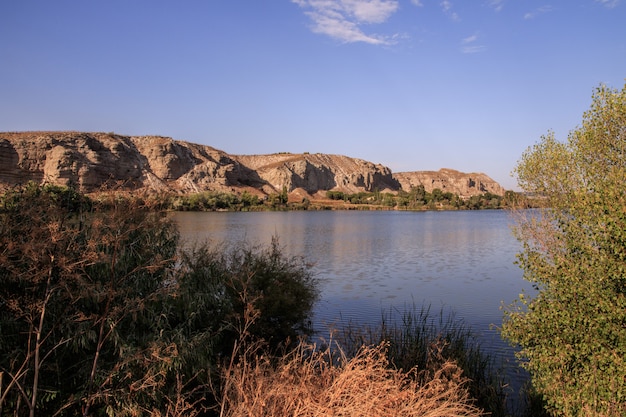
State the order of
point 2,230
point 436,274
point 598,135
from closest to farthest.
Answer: point 2,230
point 598,135
point 436,274

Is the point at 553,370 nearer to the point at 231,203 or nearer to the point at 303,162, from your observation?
the point at 231,203

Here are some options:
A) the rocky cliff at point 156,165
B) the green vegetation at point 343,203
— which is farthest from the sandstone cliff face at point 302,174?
the green vegetation at point 343,203

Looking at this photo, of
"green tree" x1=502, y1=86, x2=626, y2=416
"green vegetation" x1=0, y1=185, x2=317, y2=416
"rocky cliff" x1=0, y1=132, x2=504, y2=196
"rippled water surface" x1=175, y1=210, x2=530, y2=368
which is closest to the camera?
"green vegetation" x1=0, y1=185, x2=317, y2=416

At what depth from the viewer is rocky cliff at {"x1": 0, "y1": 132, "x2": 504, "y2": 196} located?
323 feet

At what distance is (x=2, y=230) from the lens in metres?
5.85

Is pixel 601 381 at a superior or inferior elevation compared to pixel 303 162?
inferior

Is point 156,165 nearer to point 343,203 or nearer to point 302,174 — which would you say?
point 343,203

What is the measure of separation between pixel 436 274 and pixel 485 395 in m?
15.4

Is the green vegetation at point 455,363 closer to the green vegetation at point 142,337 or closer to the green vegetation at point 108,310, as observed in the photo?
the green vegetation at point 142,337

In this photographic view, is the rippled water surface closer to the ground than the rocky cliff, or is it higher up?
closer to the ground

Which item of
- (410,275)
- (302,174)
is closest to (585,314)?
(410,275)

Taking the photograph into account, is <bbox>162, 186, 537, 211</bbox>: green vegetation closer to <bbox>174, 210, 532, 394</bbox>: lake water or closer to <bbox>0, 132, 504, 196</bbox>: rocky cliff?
<bbox>0, 132, 504, 196</bbox>: rocky cliff

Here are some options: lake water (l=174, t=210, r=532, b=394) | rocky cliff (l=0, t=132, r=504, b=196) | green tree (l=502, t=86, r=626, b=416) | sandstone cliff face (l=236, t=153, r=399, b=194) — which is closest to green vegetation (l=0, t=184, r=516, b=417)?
green tree (l=502, t=86, r=626, b=416)

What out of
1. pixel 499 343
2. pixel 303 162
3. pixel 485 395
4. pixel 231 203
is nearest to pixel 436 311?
pixel 499 343
